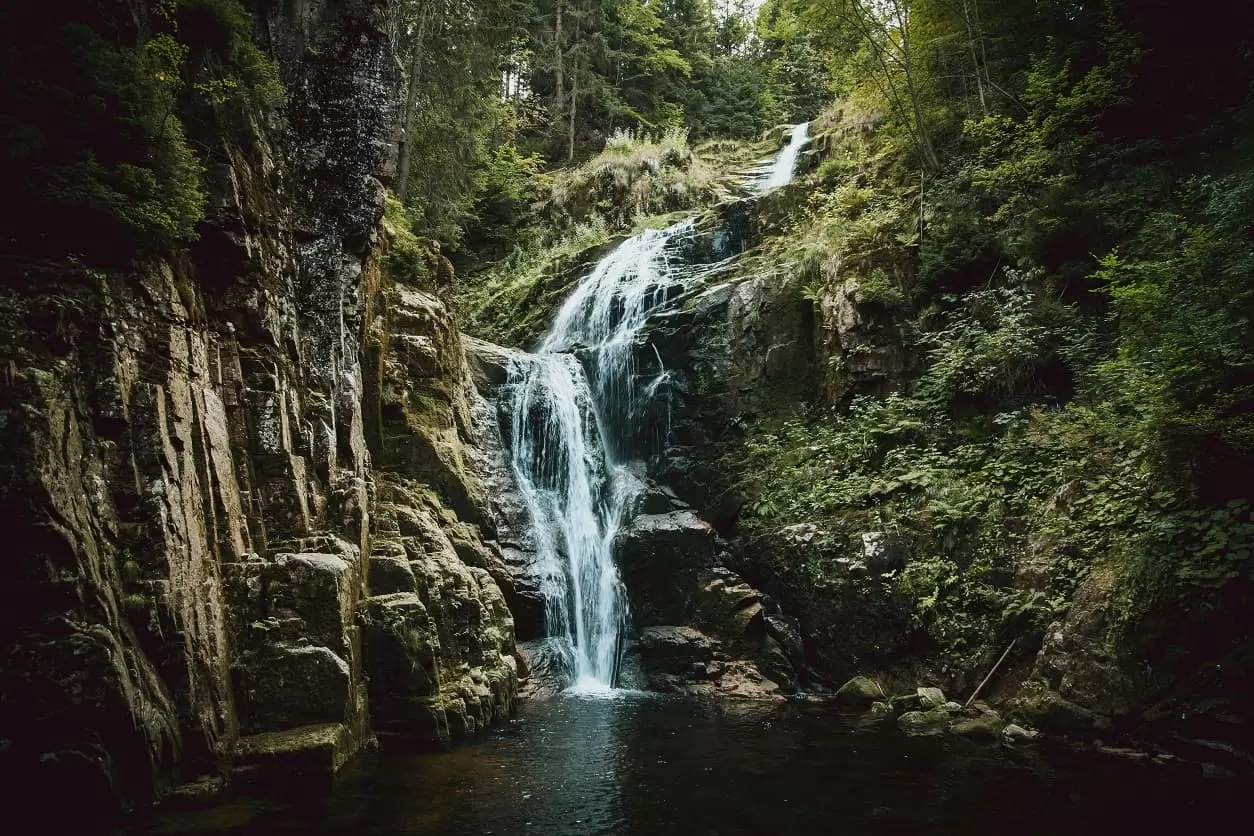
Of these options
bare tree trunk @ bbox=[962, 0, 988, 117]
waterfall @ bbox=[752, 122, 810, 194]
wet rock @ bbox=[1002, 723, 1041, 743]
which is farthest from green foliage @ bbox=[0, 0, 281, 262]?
waterfall @ bbox=[752, 122, 810, 194]

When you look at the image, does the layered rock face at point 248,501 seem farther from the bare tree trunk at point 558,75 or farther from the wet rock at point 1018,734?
the bare tree trunk at point 558,75

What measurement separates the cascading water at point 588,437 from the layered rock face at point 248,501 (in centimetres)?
170

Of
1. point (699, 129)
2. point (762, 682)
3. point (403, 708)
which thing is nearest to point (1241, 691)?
point (762, 682)

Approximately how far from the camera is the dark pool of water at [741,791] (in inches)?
220

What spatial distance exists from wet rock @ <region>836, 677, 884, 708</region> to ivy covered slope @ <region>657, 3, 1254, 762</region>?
0.38 metres

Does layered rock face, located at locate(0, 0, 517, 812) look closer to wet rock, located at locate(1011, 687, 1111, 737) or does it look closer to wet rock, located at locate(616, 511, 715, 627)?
wet rock, located at locate(616, 511, 715, 627)

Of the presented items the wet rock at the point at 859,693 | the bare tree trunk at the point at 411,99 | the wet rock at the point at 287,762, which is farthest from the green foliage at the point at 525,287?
the wet rock at the point at 287,762

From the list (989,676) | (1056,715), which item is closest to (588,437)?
(989,676)

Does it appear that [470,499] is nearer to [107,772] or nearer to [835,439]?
[835,439]

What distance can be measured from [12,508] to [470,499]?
7.28 metres

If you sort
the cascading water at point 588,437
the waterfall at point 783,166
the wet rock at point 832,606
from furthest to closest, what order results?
the waterfall at point 783,166 < the cascading water at point 588,437 < the wet rock at point 832,606

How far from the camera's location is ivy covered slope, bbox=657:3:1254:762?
277 inches

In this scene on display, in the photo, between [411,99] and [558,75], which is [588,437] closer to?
[411,99]

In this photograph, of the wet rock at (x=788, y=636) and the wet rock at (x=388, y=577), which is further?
the wet rock at (x=788, y=636)
